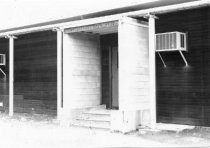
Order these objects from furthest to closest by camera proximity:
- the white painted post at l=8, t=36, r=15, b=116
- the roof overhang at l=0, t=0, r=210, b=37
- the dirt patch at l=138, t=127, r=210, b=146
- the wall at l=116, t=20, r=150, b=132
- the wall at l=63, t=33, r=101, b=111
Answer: the white painted post at l=8, t=36, r=15, b=116
the wall at l=63, t=33, r=101, b=111
the wall at l=116, t=20, r=150, b=132
the roof overhang at l=0, t=0, r=210, b=37
the dirt patch at l=138, t=127, r=210, b=146

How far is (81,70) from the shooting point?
14.2 meters

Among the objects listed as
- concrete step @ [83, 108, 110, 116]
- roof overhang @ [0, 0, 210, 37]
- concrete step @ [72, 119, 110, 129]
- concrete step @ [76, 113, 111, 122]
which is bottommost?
concrete step @ [72, 119, 110, 129]

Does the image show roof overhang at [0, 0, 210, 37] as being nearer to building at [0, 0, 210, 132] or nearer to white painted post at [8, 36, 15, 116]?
building at [0, 0, 210, 132]

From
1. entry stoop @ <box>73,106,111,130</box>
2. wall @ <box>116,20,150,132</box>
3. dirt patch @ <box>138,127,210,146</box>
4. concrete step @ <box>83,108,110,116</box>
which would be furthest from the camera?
concrete step @ <box>83,108,110,116</box>

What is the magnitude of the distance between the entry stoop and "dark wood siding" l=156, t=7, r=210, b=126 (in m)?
1.64

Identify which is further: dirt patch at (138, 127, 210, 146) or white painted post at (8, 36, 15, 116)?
white painted post at (8, 36, 15, 116)

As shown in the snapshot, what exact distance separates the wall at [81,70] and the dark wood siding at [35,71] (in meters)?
1.77

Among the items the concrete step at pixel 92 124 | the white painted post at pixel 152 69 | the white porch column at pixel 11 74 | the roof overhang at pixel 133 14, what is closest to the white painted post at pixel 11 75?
the white porch column at pixel 11 74

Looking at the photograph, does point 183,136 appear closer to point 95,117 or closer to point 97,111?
point 95,117

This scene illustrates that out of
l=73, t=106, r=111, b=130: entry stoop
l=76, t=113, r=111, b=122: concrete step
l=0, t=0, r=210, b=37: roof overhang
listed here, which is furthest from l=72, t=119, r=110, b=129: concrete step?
l=0, t=0, r=210, b=37: roof overhang

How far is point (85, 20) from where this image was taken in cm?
1312

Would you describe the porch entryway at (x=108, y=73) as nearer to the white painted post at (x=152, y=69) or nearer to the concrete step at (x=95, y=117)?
the concrete step at (x=95, y=117)

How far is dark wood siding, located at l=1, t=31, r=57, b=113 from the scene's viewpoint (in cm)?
1589

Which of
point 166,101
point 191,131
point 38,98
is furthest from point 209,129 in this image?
point 38,98
